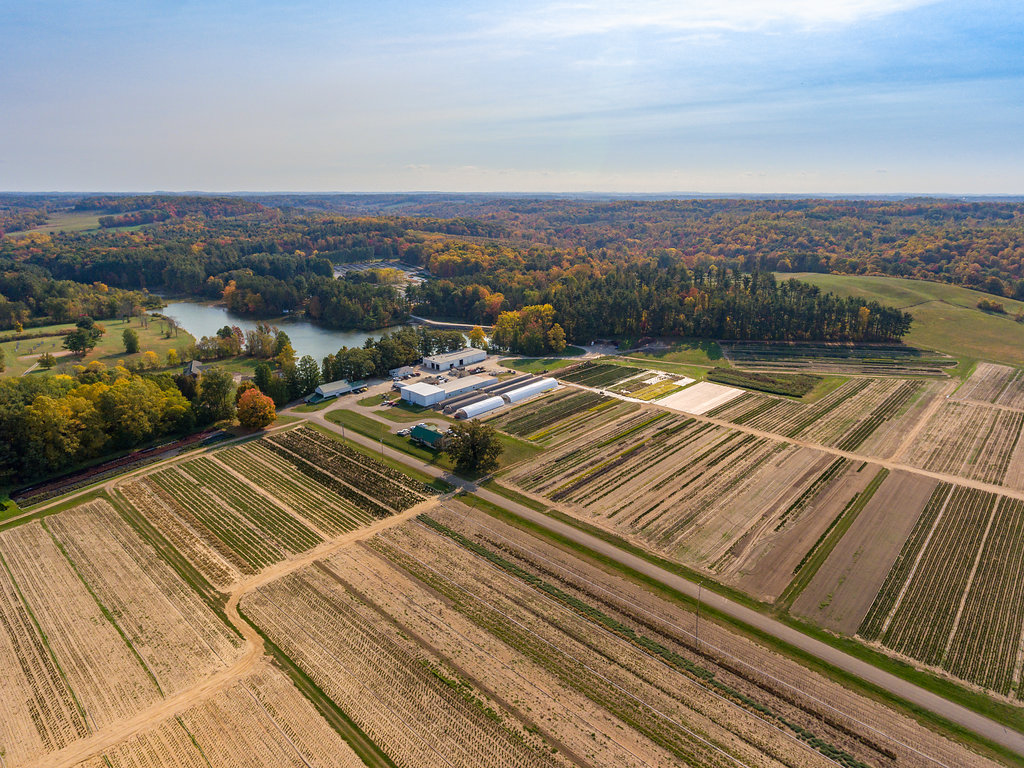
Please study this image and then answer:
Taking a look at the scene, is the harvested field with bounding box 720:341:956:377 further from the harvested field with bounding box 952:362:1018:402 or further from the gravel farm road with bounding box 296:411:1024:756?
the gravel farm road with bounding box 296:411:1024:756

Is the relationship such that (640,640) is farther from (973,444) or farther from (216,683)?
(973,444)

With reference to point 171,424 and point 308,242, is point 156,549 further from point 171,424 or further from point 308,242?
point 308,242

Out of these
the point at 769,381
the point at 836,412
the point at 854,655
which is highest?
the point at 769,381

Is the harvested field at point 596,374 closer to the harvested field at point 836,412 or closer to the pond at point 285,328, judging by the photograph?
the harvested field at point 836,412

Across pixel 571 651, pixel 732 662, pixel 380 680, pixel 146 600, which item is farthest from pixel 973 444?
pixel 146 600

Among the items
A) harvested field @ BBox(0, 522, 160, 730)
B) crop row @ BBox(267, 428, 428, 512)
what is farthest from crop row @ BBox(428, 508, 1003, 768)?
harvested field @ BBox(0, 522, 160, 730)

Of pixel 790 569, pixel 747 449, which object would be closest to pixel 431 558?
pixel 790 569

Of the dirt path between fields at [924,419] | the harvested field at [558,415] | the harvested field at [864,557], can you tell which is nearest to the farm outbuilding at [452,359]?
the harvested field at [558,415]
